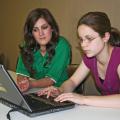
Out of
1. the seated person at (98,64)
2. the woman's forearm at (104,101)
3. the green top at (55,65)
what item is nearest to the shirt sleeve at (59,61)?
the green top at (55,65)

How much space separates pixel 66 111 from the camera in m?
1.46

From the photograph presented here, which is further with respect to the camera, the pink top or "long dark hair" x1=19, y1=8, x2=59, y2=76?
"long dark hair" x1=19, y1=8, x2=59, y2=76

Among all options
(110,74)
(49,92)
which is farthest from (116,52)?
(49,92)

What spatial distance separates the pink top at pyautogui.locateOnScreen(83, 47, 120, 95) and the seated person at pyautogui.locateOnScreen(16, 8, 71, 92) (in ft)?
1.41

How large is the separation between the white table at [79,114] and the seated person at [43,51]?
839mm

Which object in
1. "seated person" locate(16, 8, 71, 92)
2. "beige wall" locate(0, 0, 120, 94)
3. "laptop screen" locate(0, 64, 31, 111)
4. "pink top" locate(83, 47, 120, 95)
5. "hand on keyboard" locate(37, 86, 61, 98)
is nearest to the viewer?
"laptop screen" locate(0, 64, 31, 111)

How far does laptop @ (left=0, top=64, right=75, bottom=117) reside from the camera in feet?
4.28

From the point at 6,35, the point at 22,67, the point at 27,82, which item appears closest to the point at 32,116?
the point at 27,82

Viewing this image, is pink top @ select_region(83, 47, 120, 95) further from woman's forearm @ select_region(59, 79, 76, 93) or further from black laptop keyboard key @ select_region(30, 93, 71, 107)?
black laptop keyboard key @ select_region(30, 93, 71, 107)

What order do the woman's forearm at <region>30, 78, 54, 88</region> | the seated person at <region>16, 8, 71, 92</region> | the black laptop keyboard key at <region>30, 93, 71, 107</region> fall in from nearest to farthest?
the black laptop keyboard key at <region>30, 93, 71, 107</region>, the woman's forearm at <region>30, 78, 54, 88</region>, the seated person at <region>16, 8, 71, 92</region>

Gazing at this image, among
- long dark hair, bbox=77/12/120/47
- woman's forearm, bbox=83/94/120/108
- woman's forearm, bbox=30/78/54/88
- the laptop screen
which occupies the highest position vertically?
long dark hair, bbox=77/12/120/47

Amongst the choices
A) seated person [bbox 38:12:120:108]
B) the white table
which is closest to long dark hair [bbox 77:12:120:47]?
seated person [bbox 38:12:120:108]

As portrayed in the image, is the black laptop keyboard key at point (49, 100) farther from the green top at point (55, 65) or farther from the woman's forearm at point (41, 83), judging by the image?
the green top at point (55, 65)

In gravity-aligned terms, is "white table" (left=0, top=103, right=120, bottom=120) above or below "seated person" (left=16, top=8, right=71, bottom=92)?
below
